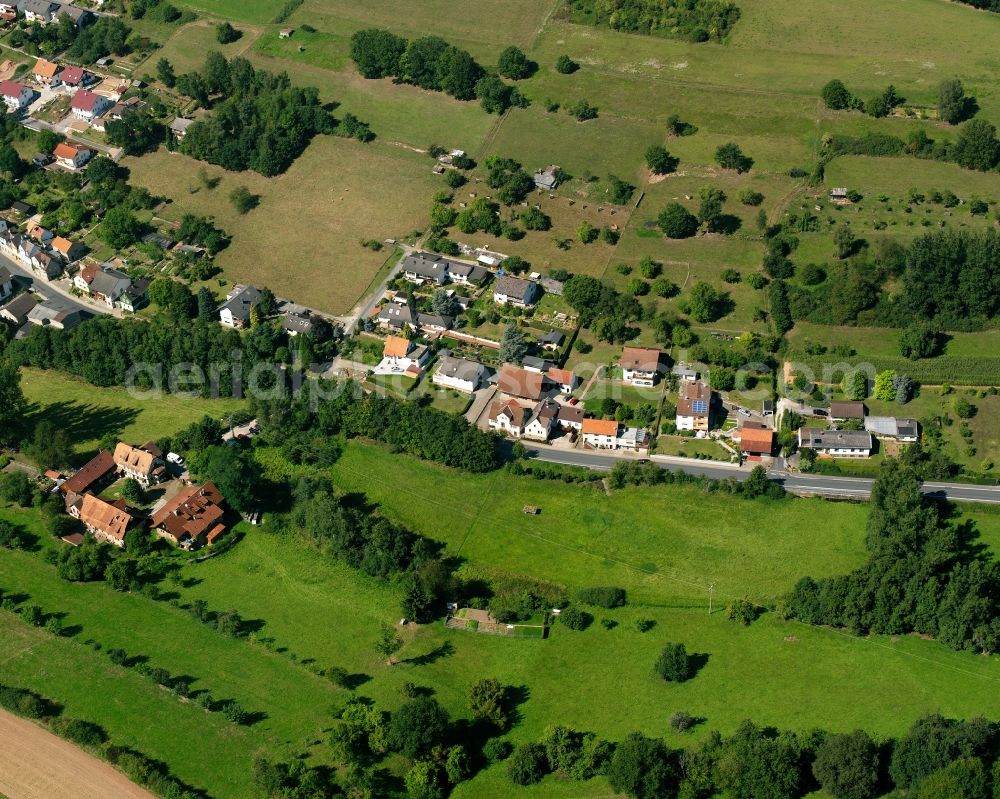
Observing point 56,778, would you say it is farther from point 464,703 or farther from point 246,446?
point 246,446

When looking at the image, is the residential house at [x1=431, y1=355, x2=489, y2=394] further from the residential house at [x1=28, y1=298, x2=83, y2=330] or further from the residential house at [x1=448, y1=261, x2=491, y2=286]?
the residential house at [x1=28, y1=298, x2=83, y2=330]

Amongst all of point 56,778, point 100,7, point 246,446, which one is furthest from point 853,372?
point 100,7

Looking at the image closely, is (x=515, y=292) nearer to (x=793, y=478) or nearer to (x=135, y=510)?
(x=793, y=478)

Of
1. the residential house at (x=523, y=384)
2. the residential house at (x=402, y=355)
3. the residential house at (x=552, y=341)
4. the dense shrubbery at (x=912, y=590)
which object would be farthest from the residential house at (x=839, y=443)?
the residential house at (x=402, y=355)

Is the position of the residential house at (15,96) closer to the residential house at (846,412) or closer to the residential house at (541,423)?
the residential house at (541,423)

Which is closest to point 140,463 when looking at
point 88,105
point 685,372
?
point 685,372

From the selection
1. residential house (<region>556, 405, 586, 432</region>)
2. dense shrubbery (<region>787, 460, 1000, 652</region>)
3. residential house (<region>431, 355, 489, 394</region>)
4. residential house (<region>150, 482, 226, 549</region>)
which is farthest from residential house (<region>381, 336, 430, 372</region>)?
dense shrubbery (<region>787, 460, 1000, 652</region>)
